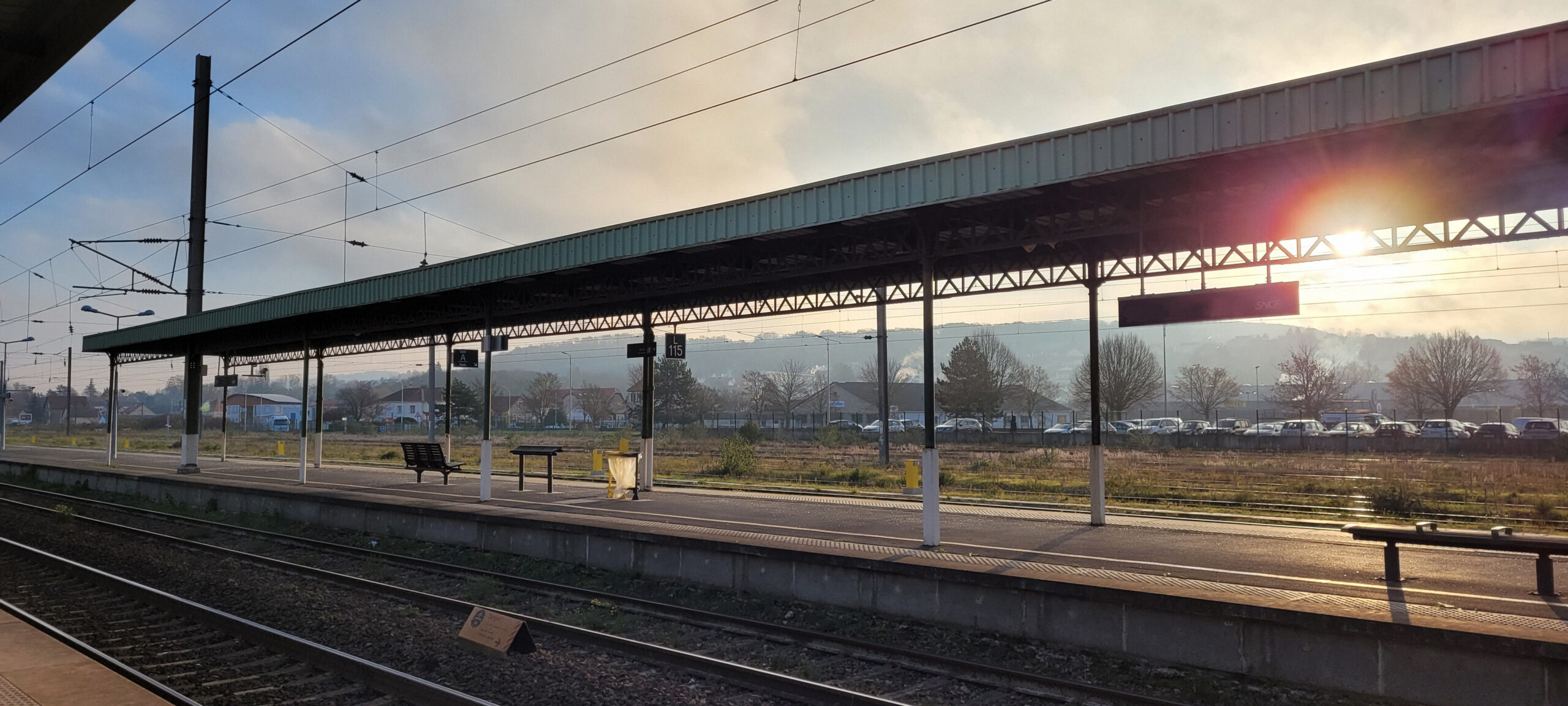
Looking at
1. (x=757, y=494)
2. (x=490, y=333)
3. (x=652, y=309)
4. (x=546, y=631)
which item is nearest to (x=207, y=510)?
(x=490, y=333)

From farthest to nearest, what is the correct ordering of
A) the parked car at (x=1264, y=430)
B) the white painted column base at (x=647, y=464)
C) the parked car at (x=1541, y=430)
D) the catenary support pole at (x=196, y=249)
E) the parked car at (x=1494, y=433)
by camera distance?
the parked car at (x=1264, y=430) < the parked car at (x=1541, y=430) < the parked car at (x=1494, y=433) < the catenary support pole at (x=196, y=249) < the white painted column base at (x=647, y=464)

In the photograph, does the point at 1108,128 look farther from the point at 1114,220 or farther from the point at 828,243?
the point at 828,243

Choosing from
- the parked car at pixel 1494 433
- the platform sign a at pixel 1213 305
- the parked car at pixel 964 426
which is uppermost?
the platform sign a at pixel 1213 305

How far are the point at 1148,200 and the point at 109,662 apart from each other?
1293cm

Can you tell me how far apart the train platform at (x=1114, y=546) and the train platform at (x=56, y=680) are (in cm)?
698

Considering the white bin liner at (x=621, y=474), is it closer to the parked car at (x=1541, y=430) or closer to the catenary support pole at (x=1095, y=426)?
the catenary support pole at (x=1095, y=426)

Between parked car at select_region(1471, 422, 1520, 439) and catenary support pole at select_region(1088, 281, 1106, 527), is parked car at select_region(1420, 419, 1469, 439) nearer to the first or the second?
parked car at select_region(1471, 422, 1520, 439)

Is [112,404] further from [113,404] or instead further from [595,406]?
[595,406]

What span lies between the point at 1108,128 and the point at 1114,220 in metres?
2.39

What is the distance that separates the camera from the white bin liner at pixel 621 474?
66.1ft

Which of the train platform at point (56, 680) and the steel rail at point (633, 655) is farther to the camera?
the steel rail at point (633, 655)

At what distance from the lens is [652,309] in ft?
73.0

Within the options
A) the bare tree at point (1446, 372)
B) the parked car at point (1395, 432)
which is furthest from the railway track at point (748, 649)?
the bare tree at point (1446, 372)

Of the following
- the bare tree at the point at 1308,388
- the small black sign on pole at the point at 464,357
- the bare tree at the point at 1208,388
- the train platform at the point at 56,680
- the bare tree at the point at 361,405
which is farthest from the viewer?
the bare tree at the point at 361,405
